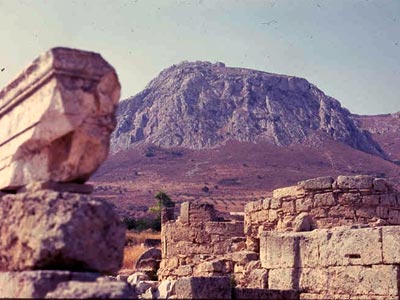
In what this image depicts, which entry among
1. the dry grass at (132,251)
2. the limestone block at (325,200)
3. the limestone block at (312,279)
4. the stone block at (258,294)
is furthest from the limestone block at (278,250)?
the dry grass at (132,251)

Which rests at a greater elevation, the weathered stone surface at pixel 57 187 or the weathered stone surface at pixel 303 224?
the weathered stone surface at pixel 303 224

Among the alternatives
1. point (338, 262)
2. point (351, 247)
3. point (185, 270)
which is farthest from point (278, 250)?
point (185, 270)

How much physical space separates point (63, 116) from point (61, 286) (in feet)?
3.73

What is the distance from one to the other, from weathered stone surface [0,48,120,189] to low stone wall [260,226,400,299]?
4882 millimetres

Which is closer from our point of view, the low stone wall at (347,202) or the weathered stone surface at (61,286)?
the weathered stone surface at (61,286)

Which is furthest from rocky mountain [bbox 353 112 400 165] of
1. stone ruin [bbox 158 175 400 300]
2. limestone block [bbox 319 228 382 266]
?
limestone block [bbox 319 228 382 266]

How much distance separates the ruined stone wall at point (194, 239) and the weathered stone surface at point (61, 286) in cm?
1012

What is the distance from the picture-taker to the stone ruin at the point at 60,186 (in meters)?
4.66

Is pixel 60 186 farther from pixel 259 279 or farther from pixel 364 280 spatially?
pixel 259 279

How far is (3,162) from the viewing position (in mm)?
5781

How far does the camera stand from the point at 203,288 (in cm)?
684

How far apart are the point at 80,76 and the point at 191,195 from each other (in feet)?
214

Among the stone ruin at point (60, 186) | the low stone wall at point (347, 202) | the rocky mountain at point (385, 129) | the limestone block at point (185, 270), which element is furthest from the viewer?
the rocky mountain at point (385, 129)

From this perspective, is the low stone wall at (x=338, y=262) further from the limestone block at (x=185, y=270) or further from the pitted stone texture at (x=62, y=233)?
the pitted stone texture at (x=62, y=233)
